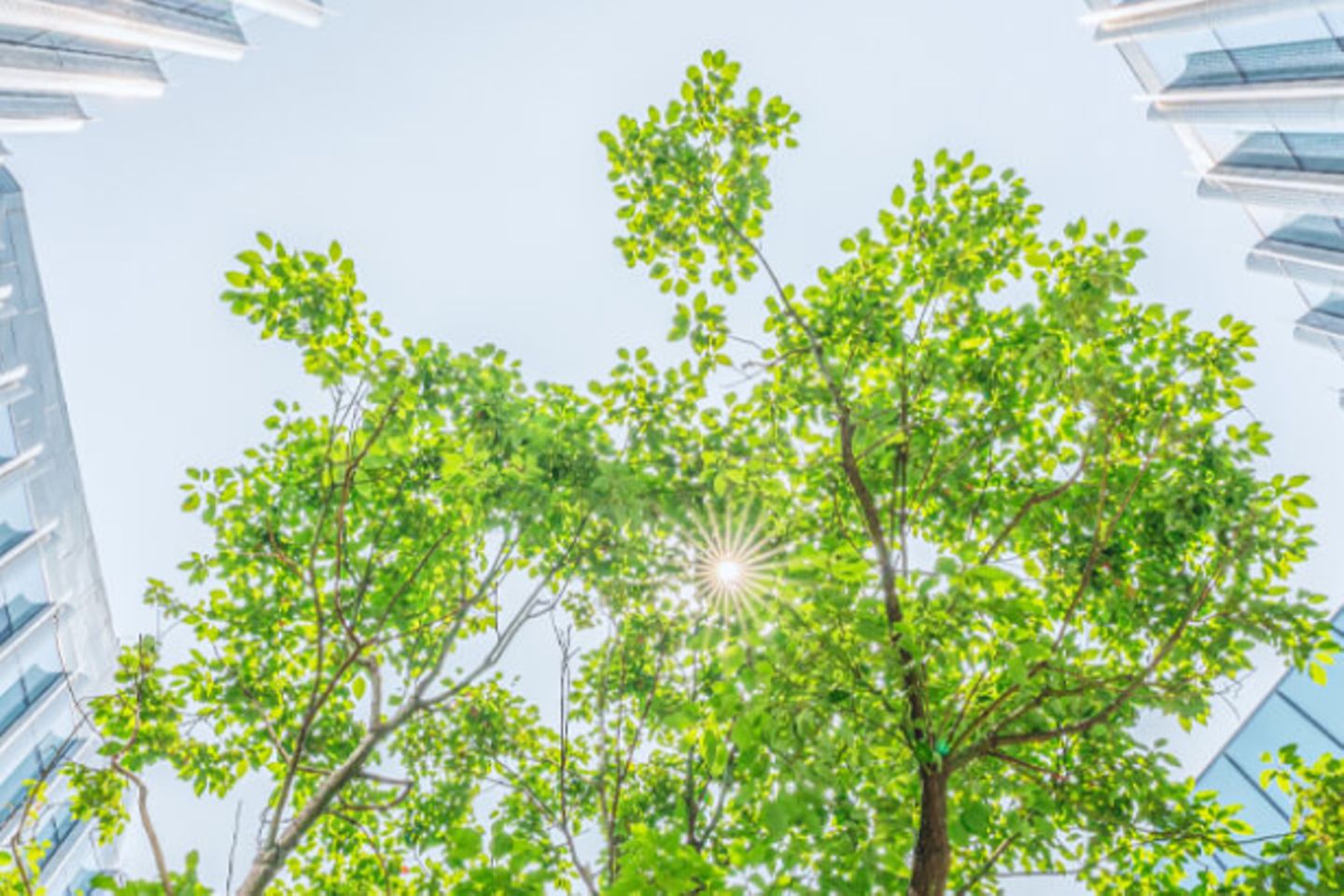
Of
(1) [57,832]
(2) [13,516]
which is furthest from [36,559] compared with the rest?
(1) [57,832]

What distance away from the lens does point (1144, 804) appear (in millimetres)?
5234

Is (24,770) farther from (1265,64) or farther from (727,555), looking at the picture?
(1265,64)

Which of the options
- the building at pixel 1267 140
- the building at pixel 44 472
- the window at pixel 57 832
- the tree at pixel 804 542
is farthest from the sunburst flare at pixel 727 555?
the window at pixel 57 832

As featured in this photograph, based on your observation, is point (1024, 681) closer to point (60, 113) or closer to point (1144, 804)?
point (1144, 804)

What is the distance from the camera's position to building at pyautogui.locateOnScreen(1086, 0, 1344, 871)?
15.2m

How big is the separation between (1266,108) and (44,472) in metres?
36.6

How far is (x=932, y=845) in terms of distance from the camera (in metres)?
4.37

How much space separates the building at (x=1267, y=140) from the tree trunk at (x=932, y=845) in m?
14.3

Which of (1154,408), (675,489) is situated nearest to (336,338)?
(675,489)

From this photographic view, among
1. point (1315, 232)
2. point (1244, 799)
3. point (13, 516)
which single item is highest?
point (1315, 232)

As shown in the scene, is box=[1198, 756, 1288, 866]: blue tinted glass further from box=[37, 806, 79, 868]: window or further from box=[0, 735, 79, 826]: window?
box=[37, 806, 79, 868]: window

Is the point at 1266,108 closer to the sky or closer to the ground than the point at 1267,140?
closer to the ground

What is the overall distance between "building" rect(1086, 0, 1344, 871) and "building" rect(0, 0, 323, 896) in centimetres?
2977

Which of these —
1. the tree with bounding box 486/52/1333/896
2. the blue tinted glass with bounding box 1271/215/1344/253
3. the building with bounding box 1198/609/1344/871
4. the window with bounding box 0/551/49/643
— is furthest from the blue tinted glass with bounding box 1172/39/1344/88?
the window with bounding box 0/551/49/643
